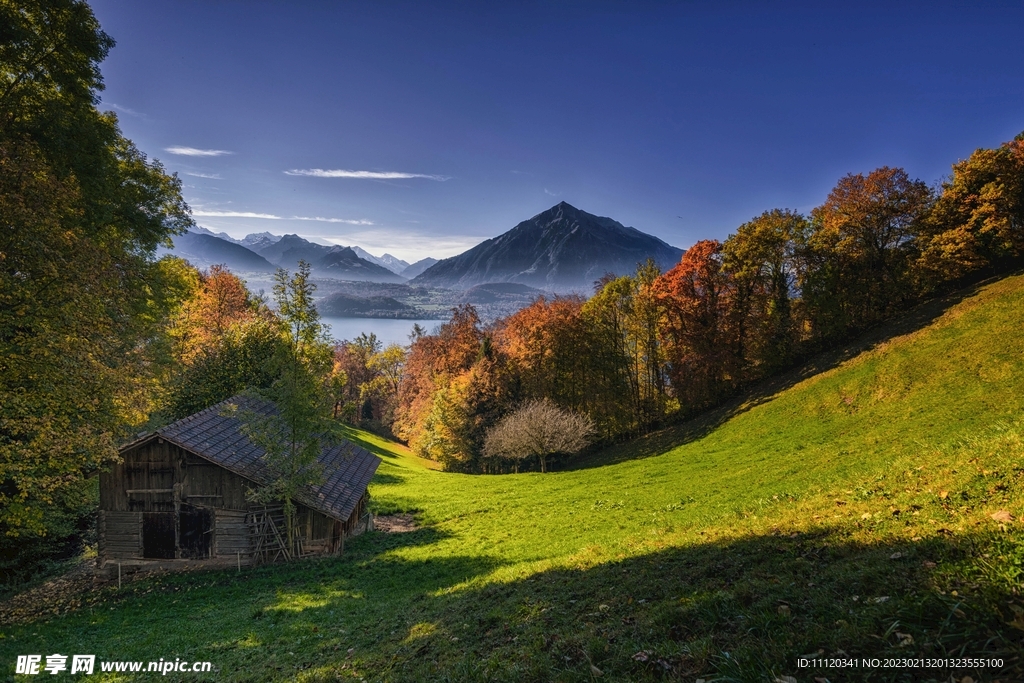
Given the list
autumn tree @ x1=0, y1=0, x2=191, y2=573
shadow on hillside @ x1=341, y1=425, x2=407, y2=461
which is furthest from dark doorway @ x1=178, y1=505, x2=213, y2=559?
shadow on hillside @ x1=341, y1=425, x2=407, y2=461

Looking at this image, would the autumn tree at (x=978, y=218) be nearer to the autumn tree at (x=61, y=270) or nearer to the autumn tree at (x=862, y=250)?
the autumn tree at (x=862, y=250)

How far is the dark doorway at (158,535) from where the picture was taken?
2027cm

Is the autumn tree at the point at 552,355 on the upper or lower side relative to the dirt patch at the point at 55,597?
upper

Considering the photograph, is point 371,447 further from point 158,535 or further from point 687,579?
point 687,579

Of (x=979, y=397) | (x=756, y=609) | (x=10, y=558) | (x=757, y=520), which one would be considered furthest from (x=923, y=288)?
Answer: (x=10, y=558)

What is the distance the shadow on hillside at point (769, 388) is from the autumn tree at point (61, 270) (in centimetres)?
3471

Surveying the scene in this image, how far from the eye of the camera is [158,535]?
20297mm

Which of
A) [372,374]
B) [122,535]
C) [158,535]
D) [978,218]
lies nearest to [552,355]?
[158,535]

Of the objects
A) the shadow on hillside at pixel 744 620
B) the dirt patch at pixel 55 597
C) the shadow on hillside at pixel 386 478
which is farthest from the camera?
the shadow on hillside at pixel 386 478

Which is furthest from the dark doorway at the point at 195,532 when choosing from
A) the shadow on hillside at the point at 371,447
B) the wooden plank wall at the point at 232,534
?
the shadow on hillside at the point at 371,447

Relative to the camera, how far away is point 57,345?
14.6m

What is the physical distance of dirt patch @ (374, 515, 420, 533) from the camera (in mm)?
24828

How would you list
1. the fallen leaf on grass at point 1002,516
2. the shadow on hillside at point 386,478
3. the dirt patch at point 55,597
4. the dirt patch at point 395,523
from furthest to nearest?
the shadow on hillside at point 386,478 → the dirt patch at point 395,523 → the dirt patch at point 55,597 → the fallen leaf on grass at point 1002,516

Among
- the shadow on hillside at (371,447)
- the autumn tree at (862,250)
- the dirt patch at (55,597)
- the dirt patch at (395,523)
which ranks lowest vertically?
the shadow on hillside at (371,447)
